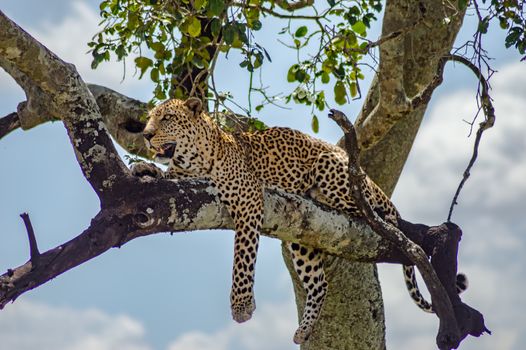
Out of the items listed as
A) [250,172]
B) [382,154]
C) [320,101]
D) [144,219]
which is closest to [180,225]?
[144,219]

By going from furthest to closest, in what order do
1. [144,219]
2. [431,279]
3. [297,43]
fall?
[297,43] < [431,279] < [144,219]

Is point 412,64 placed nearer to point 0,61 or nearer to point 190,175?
point 190,175

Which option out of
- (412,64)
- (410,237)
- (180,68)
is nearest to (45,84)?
(180,68)

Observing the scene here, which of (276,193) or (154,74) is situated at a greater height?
(154,74)

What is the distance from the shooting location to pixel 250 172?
9922mm

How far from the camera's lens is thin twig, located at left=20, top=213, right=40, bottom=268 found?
7.17 meters

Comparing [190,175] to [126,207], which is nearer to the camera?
[126,207]

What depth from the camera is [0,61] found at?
1196 cm

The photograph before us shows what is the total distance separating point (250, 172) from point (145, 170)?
108cm

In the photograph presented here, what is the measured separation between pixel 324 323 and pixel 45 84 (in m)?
4.39

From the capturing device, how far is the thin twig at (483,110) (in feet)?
32.5

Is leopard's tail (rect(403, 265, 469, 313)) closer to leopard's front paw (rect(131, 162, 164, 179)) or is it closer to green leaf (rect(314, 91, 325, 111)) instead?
green leaf (rect(314, 91, 325, 111))

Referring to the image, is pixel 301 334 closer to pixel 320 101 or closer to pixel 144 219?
pixel 320 101

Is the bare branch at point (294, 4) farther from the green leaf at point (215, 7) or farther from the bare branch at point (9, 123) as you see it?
the bare branch at point (9, 123)
